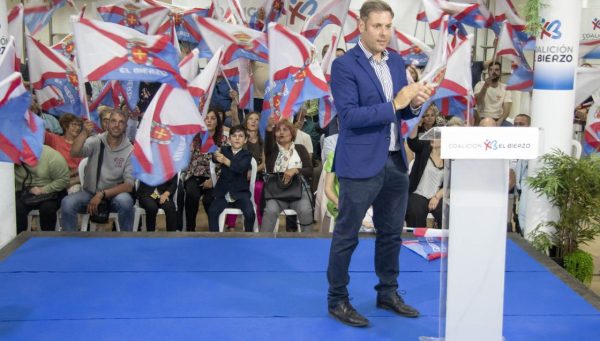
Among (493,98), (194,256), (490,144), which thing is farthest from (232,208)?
(493,98)

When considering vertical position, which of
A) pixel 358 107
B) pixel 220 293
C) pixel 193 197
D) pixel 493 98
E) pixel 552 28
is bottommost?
pixel 220 293

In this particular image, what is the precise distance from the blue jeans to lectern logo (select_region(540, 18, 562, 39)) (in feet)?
11.8

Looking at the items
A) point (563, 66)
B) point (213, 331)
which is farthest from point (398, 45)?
point (213, 331)

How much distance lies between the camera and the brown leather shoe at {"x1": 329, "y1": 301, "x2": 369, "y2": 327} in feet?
13.0

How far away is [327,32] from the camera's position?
9.06 metres

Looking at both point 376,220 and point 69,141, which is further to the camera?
point 69,141

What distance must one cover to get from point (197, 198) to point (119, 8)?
2.38 metres

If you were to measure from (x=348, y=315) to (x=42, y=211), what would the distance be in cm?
342

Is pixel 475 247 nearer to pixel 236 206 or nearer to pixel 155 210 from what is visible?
pixel 236 206

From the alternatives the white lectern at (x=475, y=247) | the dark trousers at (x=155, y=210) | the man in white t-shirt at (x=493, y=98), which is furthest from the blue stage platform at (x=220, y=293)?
the man in white t-shirt at (x=493, y=98)

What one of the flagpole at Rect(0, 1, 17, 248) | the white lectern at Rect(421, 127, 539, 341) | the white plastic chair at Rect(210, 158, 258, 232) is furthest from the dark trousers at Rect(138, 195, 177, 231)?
the white lectern at Rect(421, 127, 539, 341)

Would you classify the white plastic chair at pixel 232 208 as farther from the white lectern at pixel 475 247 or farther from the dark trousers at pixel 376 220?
the white lectern at pixel 475 247

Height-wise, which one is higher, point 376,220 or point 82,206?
point 376,220

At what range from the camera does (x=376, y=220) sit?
4031mm
